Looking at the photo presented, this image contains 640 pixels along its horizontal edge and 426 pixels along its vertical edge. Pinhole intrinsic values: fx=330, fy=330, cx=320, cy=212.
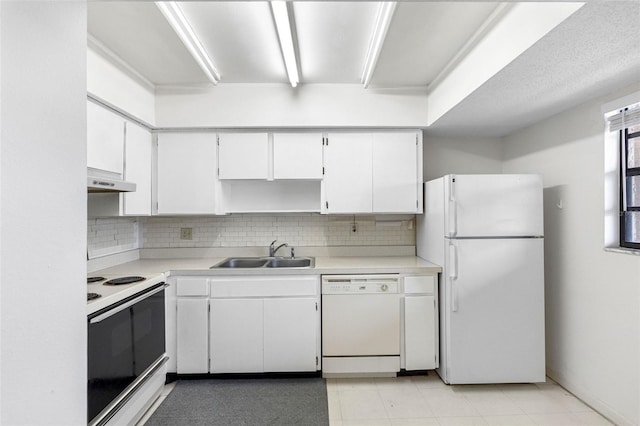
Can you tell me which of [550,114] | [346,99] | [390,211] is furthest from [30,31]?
[550,114]

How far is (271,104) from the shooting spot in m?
2.76

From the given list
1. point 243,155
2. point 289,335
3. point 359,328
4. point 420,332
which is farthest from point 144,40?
point 420,332

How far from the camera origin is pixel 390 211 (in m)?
2.88

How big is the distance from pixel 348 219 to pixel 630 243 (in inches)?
80.0

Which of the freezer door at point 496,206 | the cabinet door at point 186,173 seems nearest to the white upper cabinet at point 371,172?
the freezer door at point 496,206

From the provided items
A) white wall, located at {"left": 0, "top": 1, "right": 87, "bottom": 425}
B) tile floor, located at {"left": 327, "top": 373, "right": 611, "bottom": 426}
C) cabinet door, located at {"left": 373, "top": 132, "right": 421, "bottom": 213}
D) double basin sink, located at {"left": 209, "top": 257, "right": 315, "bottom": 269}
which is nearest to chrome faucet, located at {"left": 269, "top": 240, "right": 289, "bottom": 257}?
double basin sink, located at {"left": 209, "top": 257, "right": 315, "bottom": 269}

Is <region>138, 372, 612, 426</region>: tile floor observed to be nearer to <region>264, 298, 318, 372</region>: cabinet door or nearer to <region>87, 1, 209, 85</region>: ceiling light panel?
<region>264, 298, 318, 372</region>: cabinet door

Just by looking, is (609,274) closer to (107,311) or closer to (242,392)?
(242,392)

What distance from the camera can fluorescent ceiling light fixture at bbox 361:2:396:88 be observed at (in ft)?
5.39

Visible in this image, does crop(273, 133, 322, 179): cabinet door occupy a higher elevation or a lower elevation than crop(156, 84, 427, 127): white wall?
lower

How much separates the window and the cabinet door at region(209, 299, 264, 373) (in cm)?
253

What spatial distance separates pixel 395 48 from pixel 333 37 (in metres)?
0.42

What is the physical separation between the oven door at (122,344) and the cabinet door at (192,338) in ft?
0.62

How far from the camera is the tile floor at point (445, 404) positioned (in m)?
2.09
